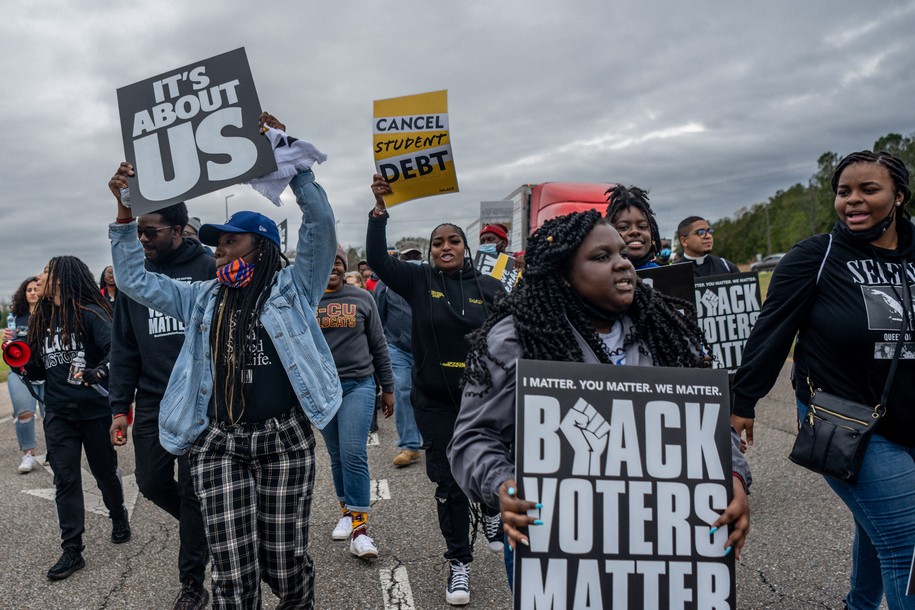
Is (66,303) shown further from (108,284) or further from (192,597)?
(108,284)

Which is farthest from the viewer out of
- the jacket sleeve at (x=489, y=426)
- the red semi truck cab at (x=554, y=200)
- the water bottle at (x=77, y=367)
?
the red semi truck cab at (x=554, y=200)

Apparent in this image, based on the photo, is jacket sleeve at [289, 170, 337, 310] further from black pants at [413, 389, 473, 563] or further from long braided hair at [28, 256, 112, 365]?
long braided hair at [28, 256, 112, 365]

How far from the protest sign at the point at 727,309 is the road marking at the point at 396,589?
2.62 metres

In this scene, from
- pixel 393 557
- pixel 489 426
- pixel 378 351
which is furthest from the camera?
pixel 378 351

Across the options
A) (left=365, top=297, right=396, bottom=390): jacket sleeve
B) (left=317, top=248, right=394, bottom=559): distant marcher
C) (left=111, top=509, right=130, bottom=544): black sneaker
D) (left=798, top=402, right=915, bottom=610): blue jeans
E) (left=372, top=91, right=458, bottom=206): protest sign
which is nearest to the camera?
(left=798, top=402, right=915, bottom=610): blue jeans

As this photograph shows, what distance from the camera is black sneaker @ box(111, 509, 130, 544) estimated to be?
199 inches

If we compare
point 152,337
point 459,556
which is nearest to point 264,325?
point 152,337

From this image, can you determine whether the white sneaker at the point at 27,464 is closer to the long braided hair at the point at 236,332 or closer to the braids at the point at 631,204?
the long braided hair at the point at 236,332

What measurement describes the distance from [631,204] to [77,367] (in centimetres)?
366

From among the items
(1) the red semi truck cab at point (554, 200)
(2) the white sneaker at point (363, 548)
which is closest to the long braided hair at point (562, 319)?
(2) the white sneaker at point (363, 548)

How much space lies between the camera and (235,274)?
3258 mm

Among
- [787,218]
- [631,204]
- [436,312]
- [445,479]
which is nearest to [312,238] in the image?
[436,312]

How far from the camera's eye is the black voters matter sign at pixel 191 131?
3.26m

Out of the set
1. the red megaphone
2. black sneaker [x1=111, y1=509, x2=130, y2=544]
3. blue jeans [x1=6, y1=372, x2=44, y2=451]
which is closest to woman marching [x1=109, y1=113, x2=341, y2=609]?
the red megaphone
